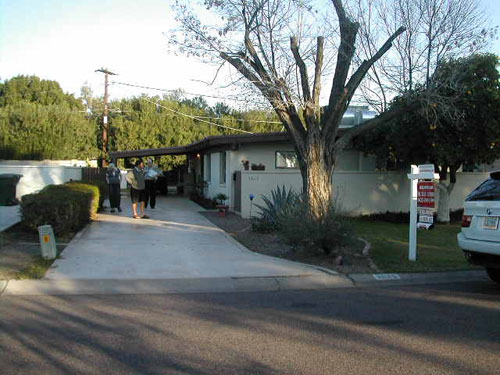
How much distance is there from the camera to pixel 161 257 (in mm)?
9789

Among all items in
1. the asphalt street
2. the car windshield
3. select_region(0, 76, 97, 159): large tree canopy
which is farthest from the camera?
select_region(0, 76, 97, 159): large tree canopy

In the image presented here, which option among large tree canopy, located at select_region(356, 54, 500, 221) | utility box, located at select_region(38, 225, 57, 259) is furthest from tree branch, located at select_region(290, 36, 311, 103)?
utility box, located at select_region(38, 225, 57, 259)

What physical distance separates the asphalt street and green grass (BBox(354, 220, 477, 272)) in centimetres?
155

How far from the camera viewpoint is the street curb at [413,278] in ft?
27.8

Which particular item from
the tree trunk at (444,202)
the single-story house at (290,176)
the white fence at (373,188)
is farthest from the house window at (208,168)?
the tree trunk at (444,202)

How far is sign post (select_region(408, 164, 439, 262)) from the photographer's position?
953cm

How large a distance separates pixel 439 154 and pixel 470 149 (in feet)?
3.21

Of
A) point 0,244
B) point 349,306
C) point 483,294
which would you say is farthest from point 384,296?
point 0,244

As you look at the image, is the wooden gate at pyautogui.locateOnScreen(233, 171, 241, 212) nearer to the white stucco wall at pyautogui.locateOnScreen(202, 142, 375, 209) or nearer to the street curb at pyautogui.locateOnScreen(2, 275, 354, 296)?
the white stucco wall at pyautogui.locateOnScreen(202, 142, 375, 209)

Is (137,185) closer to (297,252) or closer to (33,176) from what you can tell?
(33,176)

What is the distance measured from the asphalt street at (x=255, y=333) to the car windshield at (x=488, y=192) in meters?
1.42

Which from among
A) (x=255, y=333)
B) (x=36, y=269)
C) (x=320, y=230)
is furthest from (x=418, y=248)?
(x=36, y=269)

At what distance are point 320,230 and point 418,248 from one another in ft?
10.4

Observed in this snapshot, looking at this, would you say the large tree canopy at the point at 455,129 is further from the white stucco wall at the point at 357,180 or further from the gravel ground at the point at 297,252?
the gravel ground at the point at 297,252
